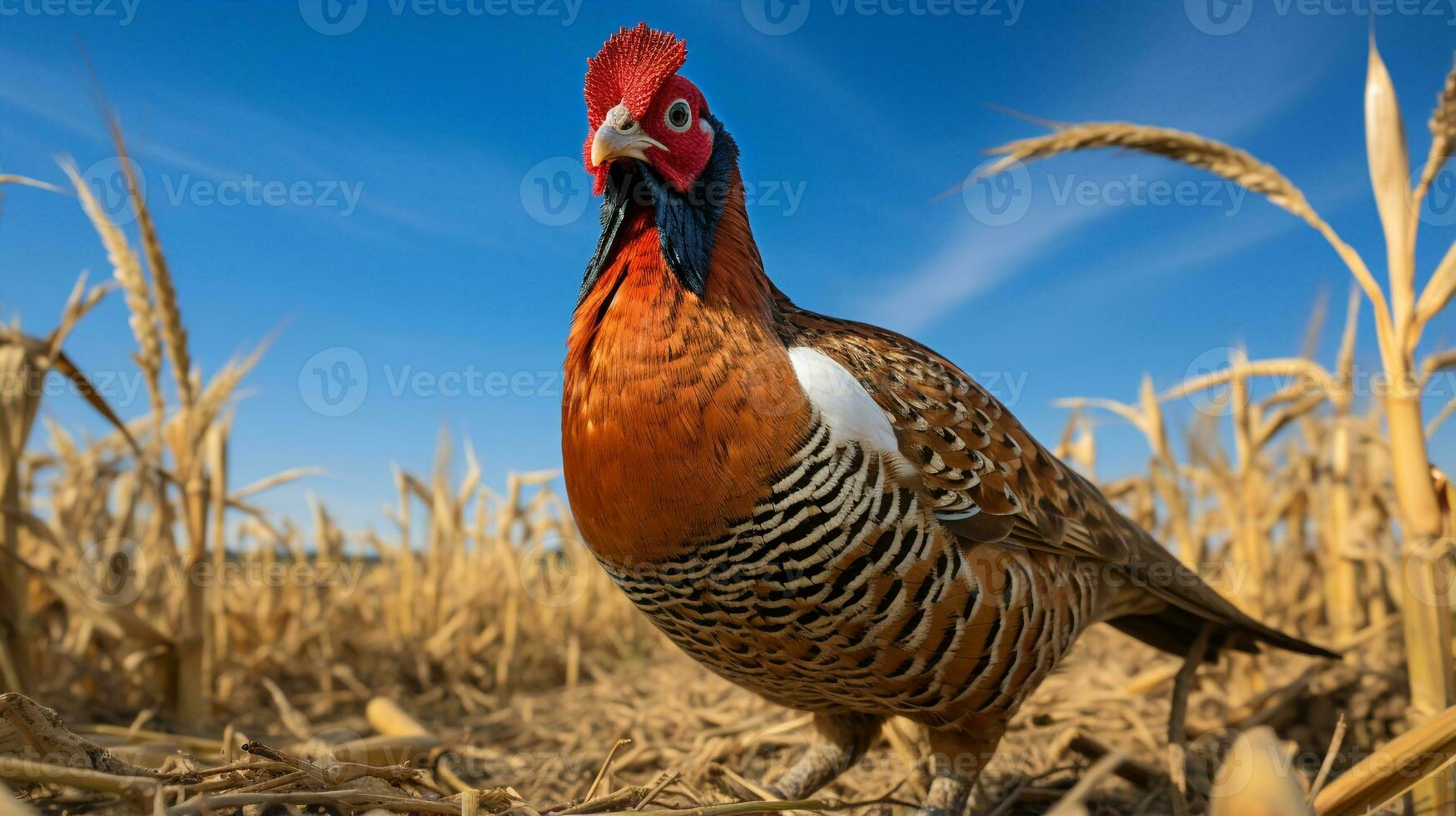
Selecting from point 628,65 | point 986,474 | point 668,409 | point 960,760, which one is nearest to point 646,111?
point 628,65

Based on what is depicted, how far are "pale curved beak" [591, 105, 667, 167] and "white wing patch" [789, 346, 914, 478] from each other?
2.59 feet

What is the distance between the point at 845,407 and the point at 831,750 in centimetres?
147

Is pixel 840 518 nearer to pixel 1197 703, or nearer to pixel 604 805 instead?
pixel 604 805

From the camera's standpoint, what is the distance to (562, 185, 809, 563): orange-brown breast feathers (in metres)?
2.20

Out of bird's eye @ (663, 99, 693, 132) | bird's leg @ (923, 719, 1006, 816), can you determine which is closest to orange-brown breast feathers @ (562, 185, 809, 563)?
bird's eye @ (663, 99, 693, 132)

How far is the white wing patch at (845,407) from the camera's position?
2.30 metres
